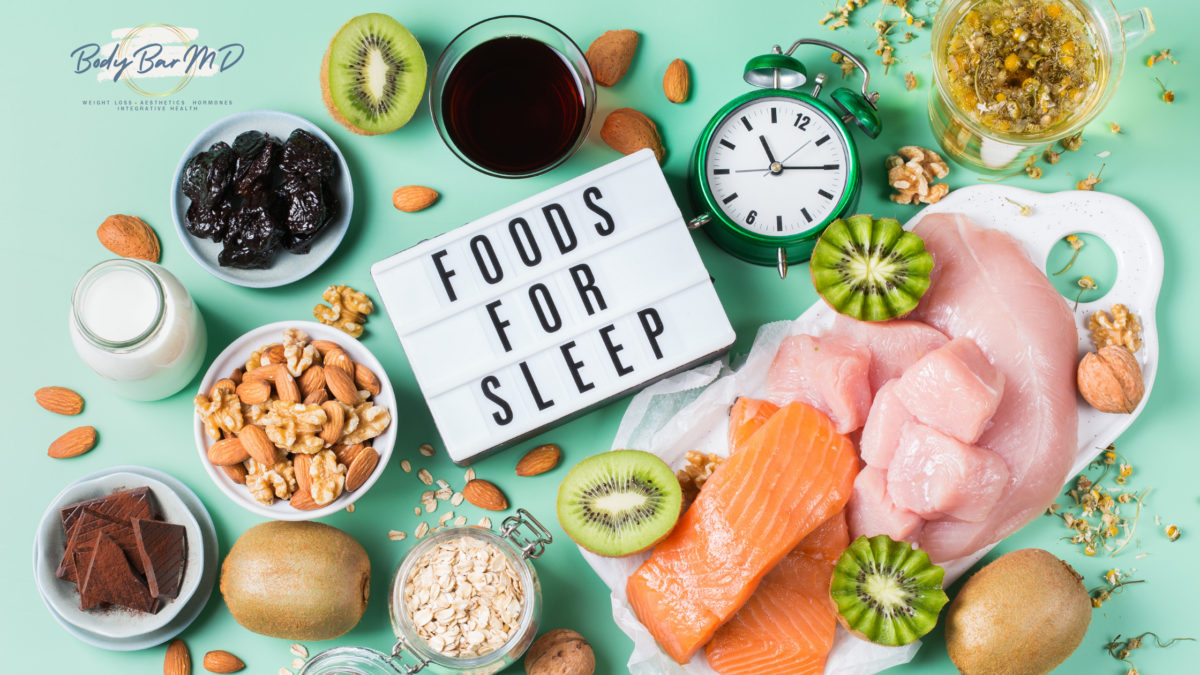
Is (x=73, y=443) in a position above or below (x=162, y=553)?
above

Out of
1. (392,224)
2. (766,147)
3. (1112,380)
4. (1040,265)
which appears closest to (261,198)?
(392,224)

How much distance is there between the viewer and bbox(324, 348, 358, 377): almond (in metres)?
1.51

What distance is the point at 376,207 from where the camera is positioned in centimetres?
170

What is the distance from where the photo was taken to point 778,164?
158 centimetres

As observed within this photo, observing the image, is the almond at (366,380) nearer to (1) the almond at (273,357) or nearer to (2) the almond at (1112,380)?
(1) the almond at (273,357)

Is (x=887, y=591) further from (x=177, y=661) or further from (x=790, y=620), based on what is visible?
(x=177, y=661)

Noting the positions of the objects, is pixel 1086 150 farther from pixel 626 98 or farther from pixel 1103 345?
pixel 626 98

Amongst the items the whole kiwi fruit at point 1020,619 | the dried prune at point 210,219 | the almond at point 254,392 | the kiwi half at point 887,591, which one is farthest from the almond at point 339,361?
the whole kiwi fruit at point 1020,619

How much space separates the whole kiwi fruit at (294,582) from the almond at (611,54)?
1159mm

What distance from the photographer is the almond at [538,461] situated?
1640 millimetres

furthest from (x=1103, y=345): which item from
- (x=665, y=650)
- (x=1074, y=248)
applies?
(x=665, y=650)

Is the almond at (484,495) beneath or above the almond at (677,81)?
beneath

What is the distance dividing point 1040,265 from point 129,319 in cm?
194

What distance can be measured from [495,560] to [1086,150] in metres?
1.62
